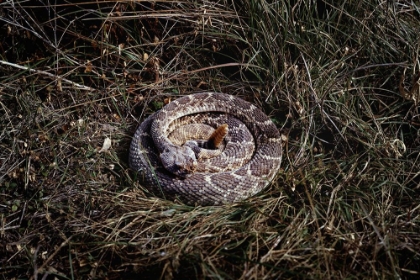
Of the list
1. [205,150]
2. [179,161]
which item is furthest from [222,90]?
[179,161]

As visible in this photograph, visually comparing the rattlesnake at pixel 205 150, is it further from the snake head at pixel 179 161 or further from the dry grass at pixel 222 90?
the dry grass at pixel 222 90

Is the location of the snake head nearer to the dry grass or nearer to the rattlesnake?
the rattlesnake

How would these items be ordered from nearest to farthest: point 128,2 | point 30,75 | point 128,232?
1. point 128,232
2. point 30,75
3. point 128,2

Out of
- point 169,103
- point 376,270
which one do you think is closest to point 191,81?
point 169,103

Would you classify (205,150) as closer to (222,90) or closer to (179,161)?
(179,161)

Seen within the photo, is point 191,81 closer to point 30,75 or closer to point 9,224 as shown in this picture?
point 30,75
